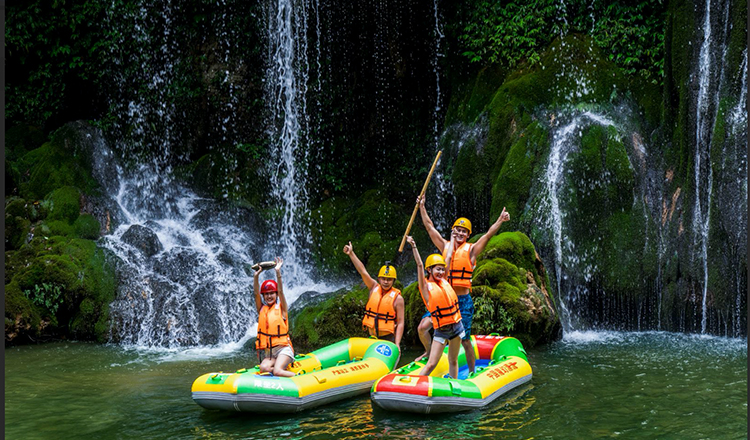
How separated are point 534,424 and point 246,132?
43.7ft

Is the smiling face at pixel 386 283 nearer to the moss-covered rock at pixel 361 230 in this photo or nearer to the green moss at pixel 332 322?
the green moss at pixel 332 322

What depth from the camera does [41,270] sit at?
1286cm

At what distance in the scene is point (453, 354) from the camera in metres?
7.69

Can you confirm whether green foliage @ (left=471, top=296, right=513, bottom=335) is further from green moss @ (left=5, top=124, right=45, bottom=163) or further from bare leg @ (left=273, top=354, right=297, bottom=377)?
green moss @ (left=5, top=124, right=45, bottom=163)

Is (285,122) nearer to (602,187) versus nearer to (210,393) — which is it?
(602,187)

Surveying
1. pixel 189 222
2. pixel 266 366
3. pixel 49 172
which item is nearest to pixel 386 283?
pixel 266 366

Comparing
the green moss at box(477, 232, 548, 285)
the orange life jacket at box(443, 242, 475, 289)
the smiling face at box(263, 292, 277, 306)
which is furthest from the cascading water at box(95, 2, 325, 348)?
the orange life jacket at box(443, 242, 475, 289)

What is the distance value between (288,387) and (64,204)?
32.0 ft

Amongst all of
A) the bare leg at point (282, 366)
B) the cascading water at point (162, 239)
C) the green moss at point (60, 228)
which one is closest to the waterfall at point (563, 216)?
the bare leg at point (282, 366)

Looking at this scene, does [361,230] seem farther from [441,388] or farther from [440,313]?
[441,388]

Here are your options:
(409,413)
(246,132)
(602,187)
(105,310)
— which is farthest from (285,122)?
(409,413)

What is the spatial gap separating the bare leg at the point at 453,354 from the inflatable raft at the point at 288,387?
1033 millimetres

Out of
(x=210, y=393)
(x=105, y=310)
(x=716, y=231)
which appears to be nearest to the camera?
(x=210, y=393)

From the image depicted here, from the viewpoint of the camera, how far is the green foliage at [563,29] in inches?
558
